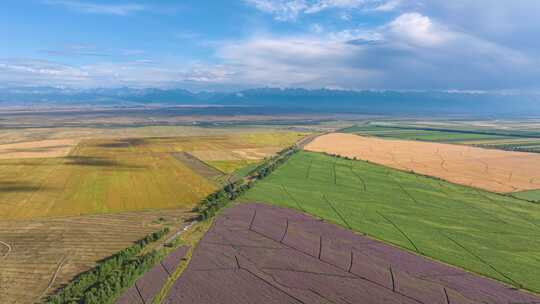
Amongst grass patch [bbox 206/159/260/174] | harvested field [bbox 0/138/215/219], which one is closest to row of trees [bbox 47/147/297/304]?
harvested field [bbox 0/138/215/219]

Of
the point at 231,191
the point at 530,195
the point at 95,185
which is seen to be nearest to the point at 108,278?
the point at 231,191

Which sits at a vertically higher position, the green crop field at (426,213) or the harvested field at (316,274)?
the green crop field at (426,213)

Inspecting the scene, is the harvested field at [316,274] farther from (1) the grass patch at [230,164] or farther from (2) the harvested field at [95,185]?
(1) the grass patch at [230,164]

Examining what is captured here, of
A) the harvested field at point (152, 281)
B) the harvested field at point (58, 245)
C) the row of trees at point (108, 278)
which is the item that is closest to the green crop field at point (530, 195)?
the harvested field at point (58, 245)

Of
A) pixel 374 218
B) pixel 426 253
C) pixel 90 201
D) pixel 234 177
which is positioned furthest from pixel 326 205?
pixel 90 201

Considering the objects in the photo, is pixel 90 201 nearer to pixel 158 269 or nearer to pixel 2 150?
pixel 158 269

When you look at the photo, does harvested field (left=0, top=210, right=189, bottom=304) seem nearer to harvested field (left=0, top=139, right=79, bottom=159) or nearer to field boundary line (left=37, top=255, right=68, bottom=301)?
Answer: field boundary line (left=37, top=255, right=68, bottom=301)
